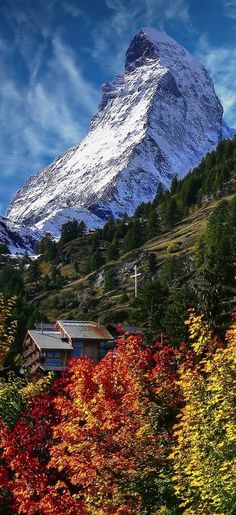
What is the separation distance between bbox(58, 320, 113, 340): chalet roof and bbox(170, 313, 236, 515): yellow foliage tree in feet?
275

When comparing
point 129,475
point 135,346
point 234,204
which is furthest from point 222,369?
point 234,204

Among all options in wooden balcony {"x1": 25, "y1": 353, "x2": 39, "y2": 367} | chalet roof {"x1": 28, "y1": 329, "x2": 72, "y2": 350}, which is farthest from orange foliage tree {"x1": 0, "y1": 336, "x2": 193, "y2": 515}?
wooden balcony {"x1": 25, "y1": 353, "x2": 39, "y2": 367}

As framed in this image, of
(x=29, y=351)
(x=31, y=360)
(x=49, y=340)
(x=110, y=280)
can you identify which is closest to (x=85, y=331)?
(x=49, y=340)

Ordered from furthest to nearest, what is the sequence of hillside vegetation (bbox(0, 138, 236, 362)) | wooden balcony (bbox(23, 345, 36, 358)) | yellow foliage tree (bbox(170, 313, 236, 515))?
wooden balcony (bbox(23, 345, 36, 358)) → hillside vegetation (bbox(0, 138, 236, 362)) → yellow foliage tree (bbox(170, 313, 236, 515))

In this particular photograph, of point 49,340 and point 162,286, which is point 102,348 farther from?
point 162,286

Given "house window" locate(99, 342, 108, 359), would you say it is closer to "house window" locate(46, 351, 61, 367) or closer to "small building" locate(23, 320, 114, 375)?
"small building" locate(23, 320, 114, 375)

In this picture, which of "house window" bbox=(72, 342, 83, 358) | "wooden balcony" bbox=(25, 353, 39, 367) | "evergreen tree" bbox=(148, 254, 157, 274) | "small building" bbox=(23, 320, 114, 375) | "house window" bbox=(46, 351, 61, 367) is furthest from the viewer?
"evergreen tree" bbox=(148, 254, 157, 274)

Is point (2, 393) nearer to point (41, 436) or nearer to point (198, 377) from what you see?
point (41, 436)

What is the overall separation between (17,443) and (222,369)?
956 centimetres

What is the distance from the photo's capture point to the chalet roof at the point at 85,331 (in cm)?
10305

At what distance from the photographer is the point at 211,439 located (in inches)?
691

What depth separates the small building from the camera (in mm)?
100375

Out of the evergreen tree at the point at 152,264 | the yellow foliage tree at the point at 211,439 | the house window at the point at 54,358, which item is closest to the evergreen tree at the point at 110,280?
the evergreen tree at the point at 152,264

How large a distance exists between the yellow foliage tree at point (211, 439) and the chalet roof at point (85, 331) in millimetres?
83928
